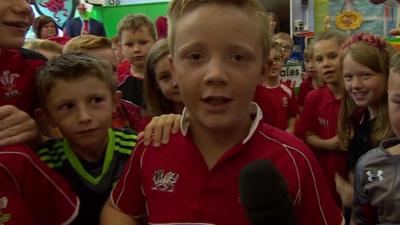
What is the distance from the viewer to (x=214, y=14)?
1.08 m

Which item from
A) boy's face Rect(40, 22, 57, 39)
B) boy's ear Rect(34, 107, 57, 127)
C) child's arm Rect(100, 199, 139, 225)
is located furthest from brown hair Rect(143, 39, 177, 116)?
boy's face Rect(40, 22, 57, 39)

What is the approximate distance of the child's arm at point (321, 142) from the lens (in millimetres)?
2687

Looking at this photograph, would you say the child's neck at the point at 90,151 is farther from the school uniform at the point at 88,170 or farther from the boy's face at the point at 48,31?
the boy's face at the point at 48,31

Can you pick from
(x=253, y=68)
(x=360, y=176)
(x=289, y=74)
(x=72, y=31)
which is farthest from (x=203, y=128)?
(x=72, y=31)

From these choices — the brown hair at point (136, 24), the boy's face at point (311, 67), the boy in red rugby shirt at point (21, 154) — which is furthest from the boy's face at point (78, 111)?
the boy's face at point (311, 67)

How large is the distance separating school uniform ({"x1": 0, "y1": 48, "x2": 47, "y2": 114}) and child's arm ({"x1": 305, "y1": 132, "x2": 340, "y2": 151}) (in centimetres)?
176

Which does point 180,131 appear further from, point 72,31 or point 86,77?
point 72,31

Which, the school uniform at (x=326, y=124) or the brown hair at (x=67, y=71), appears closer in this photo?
the brown hair at (x=67, y=71)

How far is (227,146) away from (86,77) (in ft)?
2.02

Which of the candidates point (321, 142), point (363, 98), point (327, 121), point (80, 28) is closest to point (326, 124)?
point (327, 121)

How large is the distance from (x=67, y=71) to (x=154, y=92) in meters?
0.76

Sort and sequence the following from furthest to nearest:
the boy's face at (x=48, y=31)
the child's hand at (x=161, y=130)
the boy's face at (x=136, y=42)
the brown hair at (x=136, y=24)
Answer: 1. the boy's face at (x=48, y=31)
2. the brown hair at (x=136, y=24)
3. the boy's face at (x=136, y=42)
4. the child's hand at (x=161, y=130)

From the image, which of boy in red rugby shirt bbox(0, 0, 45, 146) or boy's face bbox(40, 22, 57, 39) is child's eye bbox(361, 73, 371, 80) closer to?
boy in red rugby shirt bbox(0, 0, 45, 146)

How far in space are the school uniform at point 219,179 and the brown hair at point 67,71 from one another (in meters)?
0.44
